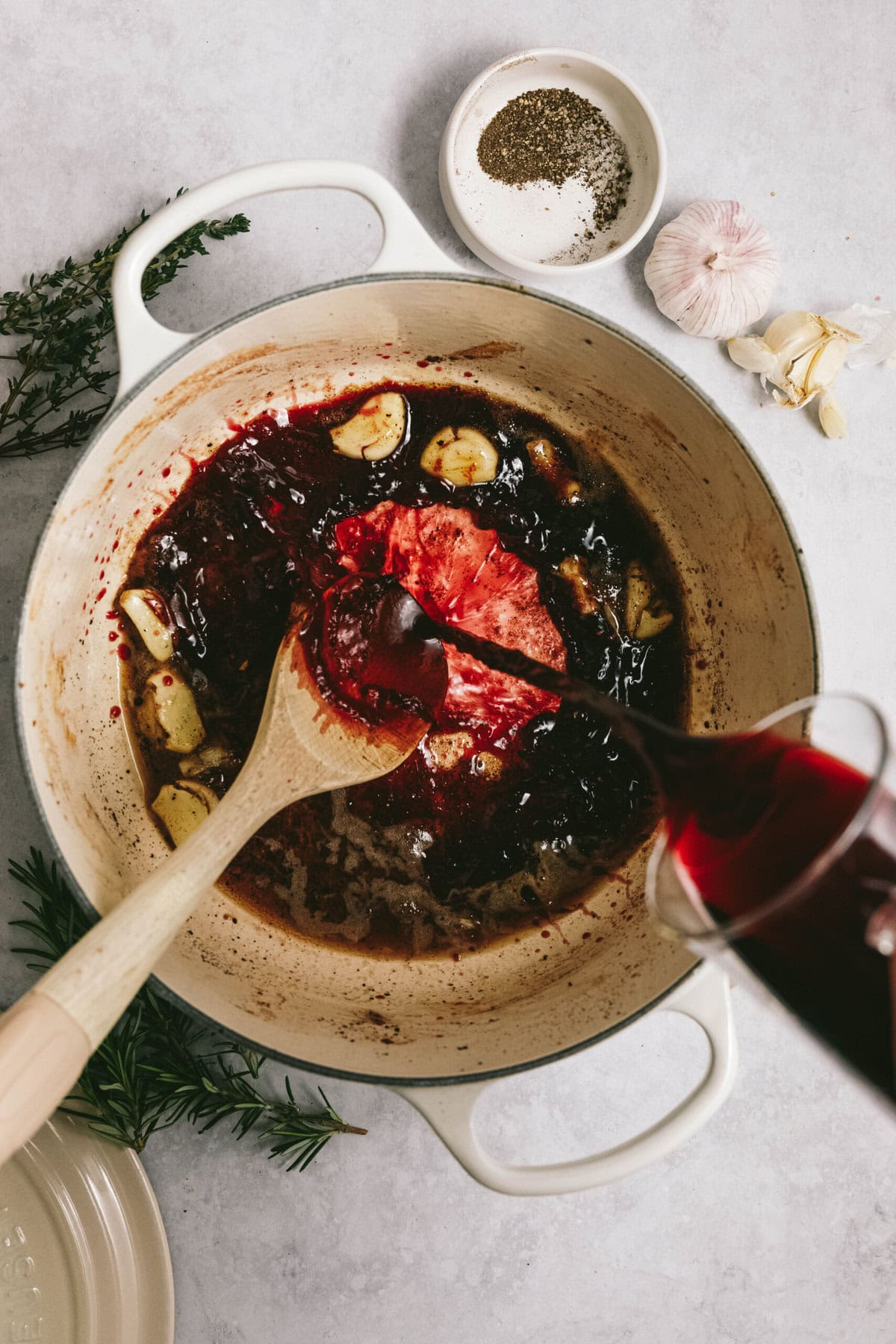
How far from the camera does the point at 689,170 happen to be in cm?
106

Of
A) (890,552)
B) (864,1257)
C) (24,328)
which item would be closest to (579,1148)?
(864,1257)

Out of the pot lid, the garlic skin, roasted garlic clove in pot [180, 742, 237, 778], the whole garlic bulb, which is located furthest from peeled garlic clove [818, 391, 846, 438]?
the pot lid

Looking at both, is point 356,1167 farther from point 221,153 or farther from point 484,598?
point 221,153

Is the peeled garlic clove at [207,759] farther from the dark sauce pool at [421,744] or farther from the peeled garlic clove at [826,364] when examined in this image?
the peeled garlic clove at [826,364]

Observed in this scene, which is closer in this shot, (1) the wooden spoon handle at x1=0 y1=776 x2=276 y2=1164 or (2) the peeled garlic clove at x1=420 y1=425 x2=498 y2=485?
(1) the wooden spoon handle at x1=0 y1=776 x2=276 y2=1164

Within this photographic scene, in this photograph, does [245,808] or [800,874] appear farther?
[245,808]

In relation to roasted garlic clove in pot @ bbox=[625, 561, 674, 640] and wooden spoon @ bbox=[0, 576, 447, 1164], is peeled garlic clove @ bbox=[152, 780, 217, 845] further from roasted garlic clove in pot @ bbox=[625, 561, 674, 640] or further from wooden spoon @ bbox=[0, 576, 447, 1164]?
roasted garlic clove in pot @ bbox=[625, 561, 674, 640]

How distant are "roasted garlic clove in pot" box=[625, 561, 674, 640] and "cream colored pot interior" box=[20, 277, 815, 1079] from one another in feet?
0.14

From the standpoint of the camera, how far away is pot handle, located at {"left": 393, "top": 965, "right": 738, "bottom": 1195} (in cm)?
79

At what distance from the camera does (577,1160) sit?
2.66 feet

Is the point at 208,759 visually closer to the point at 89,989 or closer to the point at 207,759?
the point at 207,759

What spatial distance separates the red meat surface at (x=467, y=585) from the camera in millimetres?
995

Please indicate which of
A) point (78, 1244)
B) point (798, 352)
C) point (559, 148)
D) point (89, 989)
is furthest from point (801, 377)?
point (78, 1244)

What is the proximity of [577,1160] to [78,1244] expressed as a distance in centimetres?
52
